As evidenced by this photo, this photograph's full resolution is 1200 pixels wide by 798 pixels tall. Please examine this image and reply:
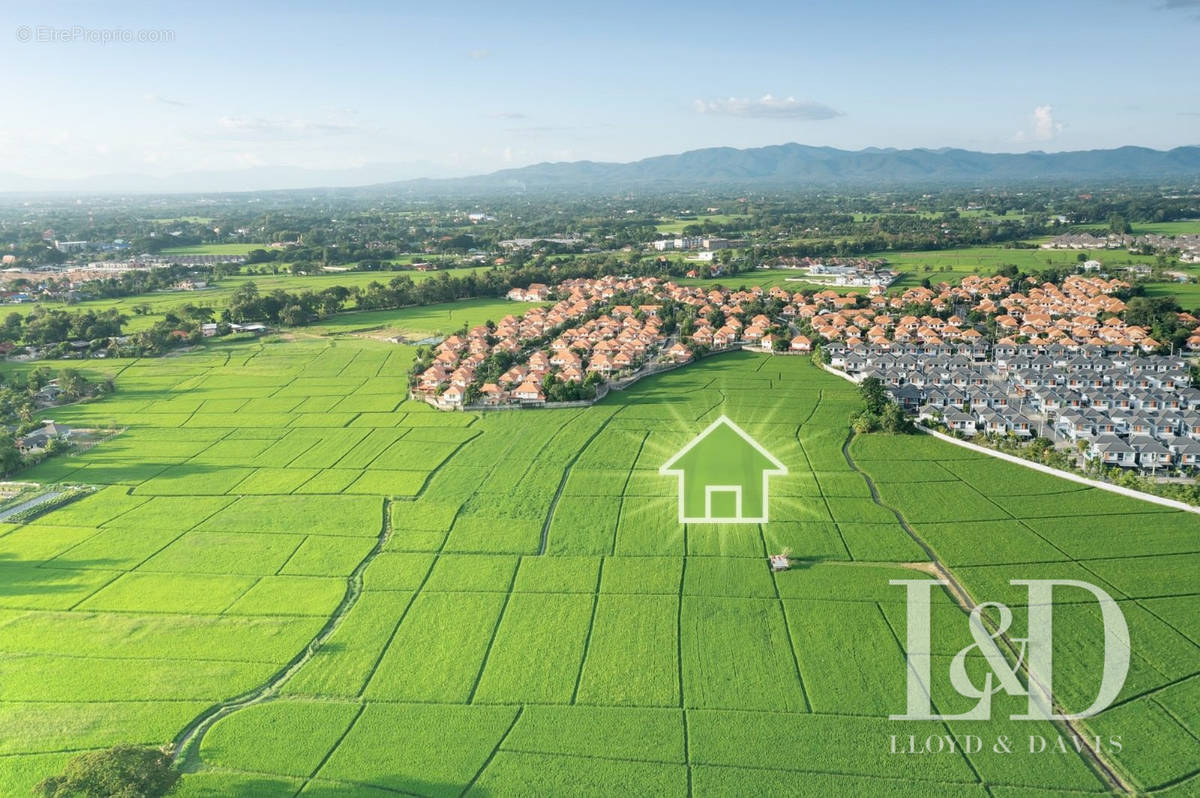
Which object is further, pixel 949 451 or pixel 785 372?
pixel 785 372

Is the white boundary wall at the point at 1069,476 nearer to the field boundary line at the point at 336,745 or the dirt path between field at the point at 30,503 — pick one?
the field boundary line at the point at 336,745

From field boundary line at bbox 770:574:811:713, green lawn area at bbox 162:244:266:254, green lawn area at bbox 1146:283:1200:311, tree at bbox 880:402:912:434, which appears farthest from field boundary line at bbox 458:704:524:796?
green lawn area at bbox 162:244:266:254

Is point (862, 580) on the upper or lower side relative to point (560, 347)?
lower

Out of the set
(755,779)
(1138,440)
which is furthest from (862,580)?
(1138,440)

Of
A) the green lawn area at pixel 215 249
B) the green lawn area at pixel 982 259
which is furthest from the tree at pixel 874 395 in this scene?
the green lawn area at pixel 215 249

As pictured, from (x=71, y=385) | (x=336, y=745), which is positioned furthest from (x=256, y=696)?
(x=71, y=385)

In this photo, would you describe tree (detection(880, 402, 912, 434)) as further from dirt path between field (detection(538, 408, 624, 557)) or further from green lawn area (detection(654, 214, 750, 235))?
green lawn area (detection(654, 214, 750, 235))

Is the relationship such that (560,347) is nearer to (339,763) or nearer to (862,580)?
(862,580)
